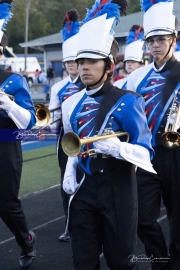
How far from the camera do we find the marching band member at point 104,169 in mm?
3873

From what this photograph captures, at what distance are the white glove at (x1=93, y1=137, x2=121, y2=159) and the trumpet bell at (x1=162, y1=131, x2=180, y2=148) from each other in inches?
35.1

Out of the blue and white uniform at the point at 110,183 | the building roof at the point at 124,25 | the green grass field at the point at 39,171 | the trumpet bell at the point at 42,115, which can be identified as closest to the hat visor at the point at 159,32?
the building roof at the point at 124,25

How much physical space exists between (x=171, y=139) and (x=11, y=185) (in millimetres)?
1493

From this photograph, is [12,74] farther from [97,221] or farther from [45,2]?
[45,2]

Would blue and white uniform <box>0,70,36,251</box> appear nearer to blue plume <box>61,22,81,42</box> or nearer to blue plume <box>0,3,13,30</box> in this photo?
blue plume <box>0,3,13,30</box>

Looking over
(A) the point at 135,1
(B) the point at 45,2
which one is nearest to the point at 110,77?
(A) the point at 135,1

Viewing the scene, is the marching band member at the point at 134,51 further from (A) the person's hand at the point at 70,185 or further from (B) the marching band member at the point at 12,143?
(A) the person's hand at the point at 70,185

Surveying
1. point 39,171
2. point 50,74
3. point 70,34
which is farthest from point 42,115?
point 50,74

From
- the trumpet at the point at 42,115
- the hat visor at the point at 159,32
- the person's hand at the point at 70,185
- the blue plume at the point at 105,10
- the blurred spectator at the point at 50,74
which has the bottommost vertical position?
the blurred spectator at the point at 50,74

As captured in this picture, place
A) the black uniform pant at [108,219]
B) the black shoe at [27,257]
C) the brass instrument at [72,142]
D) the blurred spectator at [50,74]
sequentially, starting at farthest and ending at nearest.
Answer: the blurred spectator at [50,74]
the black shoe at [27,257]
the black uniform pant at [108,219]
the brass instrument at [72,142]

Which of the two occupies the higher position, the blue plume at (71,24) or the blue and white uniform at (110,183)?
the blue plume at (71,24)

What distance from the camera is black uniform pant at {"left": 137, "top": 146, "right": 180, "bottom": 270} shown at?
4.84 meters

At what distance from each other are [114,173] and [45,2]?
61435mm

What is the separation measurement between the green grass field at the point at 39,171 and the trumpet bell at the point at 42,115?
322 centimetres
